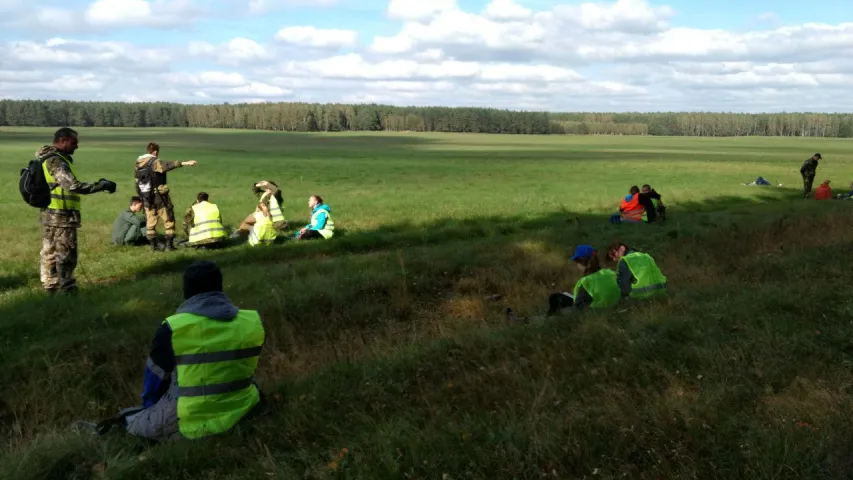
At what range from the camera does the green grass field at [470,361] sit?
3930 millimetres

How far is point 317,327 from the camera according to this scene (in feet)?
29.7

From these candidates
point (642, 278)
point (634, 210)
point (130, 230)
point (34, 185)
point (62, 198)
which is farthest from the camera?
point (634, 210)

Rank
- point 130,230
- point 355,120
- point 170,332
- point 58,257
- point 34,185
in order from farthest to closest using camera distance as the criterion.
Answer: point 355,120 < point 130,230 < point 58,257 < point 34,185 < point 170,332

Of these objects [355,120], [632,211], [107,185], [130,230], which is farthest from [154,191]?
[355,120]

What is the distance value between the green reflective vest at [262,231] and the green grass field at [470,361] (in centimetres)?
58

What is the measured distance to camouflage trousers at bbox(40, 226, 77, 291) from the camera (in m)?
9.17

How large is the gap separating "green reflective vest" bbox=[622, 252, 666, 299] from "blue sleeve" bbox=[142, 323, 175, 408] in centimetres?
533

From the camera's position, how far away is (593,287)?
24.5ft

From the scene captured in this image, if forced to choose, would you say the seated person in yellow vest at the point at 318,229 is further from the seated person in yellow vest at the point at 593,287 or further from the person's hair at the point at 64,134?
the seated person in yellow vest at the point at 593,287

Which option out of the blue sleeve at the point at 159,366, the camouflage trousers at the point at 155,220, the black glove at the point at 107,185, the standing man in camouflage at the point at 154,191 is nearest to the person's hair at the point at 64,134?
the black glove at the point at 107,185

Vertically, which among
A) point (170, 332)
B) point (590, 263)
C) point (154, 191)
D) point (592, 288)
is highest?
point (154, 191)

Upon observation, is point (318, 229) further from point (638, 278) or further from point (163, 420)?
point (163, 420)

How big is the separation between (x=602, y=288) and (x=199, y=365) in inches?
189

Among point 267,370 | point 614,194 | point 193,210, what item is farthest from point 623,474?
point 614,194
